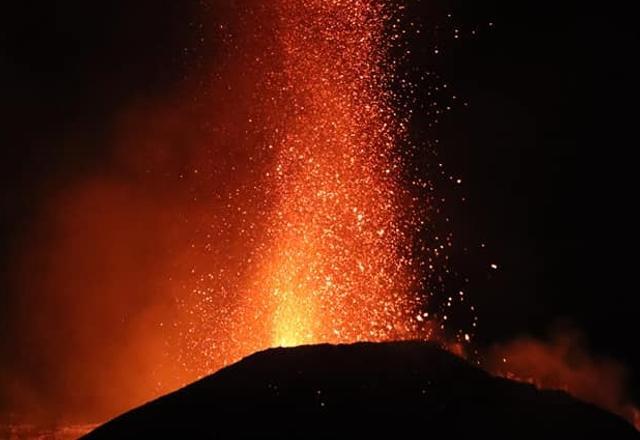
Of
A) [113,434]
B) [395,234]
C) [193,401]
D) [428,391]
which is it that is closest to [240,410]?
[193,401]

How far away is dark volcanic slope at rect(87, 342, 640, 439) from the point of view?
1153cm

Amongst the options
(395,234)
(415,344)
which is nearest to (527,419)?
(415,344)

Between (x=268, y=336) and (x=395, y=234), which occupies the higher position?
(x=395, y=234)

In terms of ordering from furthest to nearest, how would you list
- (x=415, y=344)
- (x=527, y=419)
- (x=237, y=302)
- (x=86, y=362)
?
(x=86, y=362) → (x=237, y=302) → (x=415, y=344) → (x=527, y=419)

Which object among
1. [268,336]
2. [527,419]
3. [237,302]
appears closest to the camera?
[527,419]

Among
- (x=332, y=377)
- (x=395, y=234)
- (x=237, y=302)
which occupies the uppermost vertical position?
(x=395, y=234)

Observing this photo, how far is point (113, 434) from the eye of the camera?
468 inches

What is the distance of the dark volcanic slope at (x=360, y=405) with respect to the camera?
37.8ft

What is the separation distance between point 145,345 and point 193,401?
29.5 m

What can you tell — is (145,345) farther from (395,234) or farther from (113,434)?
(113,434)

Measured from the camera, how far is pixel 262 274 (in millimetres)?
34844

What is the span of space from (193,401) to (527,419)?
14.8ft

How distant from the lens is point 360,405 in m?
11.9

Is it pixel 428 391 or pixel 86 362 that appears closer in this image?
pixel 428 391
